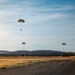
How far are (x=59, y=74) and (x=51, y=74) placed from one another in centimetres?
80

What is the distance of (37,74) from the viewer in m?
26.0

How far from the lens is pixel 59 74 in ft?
87.5

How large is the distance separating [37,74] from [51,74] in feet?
4.82

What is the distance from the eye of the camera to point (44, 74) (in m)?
26.3

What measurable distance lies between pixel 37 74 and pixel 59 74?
2262 millimetres

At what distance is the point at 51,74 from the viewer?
26.5 m

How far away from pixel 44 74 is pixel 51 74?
2.42 ft

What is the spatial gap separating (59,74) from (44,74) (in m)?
1.54
